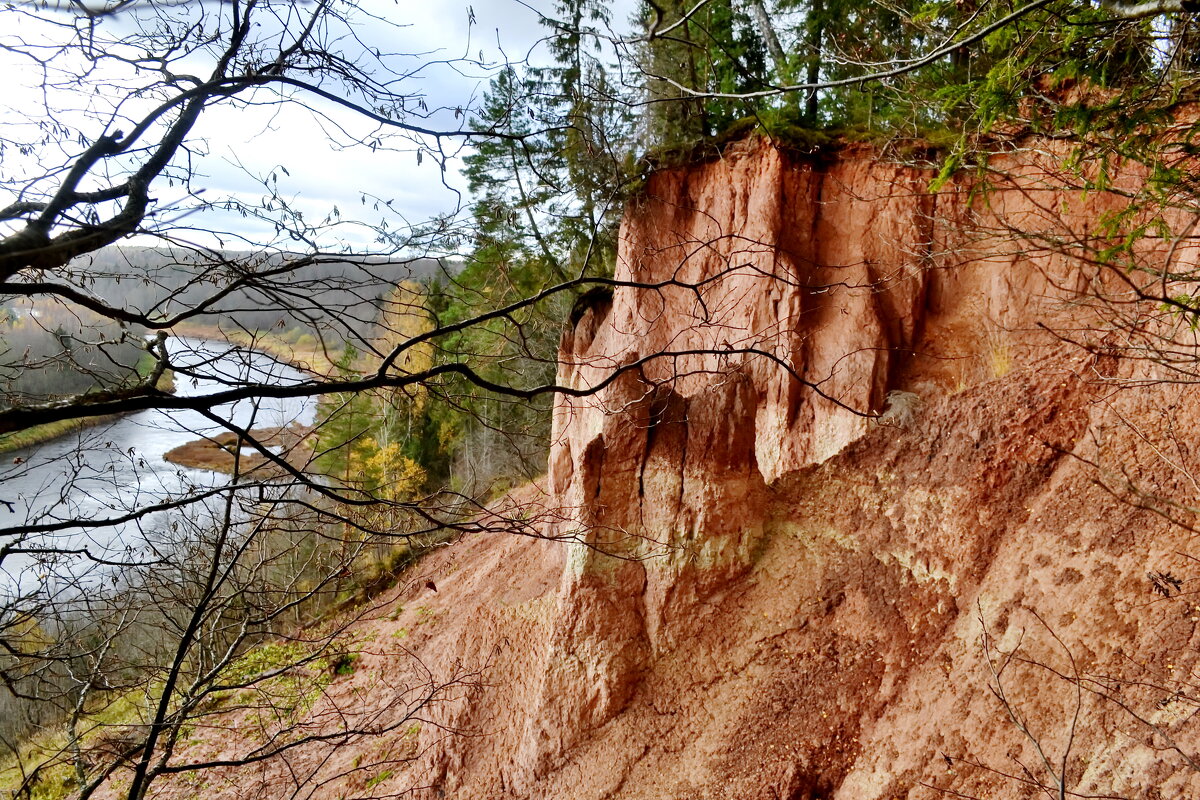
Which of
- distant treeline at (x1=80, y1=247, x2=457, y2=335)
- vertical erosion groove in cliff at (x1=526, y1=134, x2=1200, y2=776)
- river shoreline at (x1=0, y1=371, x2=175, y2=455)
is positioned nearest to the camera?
distant treeline at (x1=80, y1=247, x2=457, y2=335)

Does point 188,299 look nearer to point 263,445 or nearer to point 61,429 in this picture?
point 263,445

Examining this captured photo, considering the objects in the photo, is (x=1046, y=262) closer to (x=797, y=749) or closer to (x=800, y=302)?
(x=800, y=302)

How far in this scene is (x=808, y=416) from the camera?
7.11m

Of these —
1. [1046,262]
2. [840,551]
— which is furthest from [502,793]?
[1046,262]

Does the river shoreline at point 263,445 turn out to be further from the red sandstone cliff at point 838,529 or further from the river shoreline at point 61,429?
the red sandstone cliff at point 838,529

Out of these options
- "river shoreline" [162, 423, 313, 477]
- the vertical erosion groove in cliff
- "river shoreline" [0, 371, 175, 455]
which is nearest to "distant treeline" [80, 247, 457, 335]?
"river shoreline" [0, 371, 175, 455]

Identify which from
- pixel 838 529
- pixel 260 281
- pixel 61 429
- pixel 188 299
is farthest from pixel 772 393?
pixel 61 429

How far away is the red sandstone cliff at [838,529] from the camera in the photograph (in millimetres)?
5320

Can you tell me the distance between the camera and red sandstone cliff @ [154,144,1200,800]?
5.32 m

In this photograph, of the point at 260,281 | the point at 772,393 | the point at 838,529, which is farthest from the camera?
the point at 772,393

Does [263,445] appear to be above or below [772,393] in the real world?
below

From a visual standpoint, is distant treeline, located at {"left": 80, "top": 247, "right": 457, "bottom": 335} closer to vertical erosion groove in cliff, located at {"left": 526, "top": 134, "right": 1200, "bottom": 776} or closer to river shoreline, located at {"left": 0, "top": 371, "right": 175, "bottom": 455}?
river shoreline, located at {"left": 0, "top": 371, "right": 175, "bottom": 455}

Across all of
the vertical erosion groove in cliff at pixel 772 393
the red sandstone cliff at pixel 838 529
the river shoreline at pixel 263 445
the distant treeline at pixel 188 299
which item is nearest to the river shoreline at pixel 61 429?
the distant treeline at pixel 188 299

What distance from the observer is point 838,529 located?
688cm
